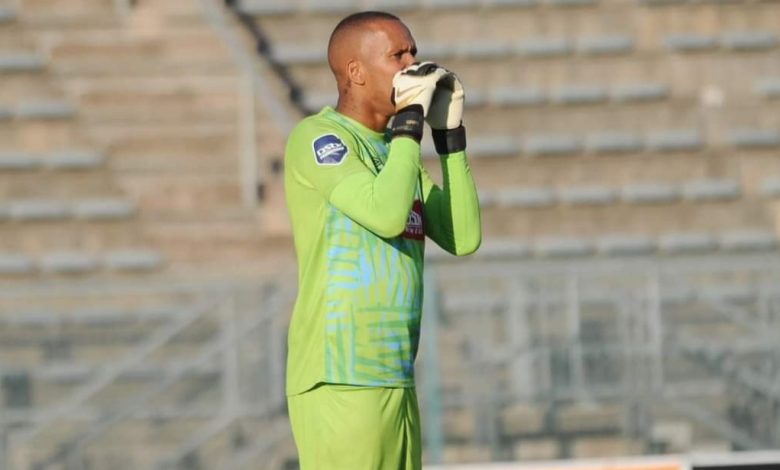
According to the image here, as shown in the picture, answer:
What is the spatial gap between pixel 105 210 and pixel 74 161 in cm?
41

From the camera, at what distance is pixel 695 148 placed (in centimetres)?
1112

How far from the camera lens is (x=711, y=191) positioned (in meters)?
11.0

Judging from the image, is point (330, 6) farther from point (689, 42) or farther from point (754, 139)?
point (754, 139)

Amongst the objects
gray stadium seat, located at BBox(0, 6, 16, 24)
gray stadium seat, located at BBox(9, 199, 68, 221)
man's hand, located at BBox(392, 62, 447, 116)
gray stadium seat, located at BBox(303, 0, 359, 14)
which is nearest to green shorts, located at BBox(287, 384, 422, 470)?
man's hand, located at BBox(392, 62, 447, 116)

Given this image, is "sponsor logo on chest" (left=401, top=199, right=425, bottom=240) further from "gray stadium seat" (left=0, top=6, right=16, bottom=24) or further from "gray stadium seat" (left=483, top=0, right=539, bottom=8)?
"gray stadium seat" (left=0, top=6, right=16, bottom=24)

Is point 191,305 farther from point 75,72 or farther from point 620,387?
point 75,72

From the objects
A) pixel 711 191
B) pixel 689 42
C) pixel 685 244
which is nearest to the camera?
pixel 685 244

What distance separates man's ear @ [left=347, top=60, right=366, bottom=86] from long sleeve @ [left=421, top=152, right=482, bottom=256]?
0.23 metres

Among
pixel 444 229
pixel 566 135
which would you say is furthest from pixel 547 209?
pixel 444 229

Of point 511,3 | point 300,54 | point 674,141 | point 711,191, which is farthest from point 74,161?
point 711,191

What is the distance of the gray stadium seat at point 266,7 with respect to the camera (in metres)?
11.1

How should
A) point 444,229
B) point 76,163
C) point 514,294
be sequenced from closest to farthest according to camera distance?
point 444,229, point 514,294, point 76,163

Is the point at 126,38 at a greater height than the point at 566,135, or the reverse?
the point at 126,38

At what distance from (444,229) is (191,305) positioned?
4614 mm
